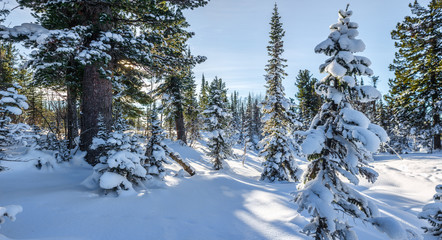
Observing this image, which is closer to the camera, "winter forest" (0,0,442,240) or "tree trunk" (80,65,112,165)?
"winter forest" (0,0,442,240)

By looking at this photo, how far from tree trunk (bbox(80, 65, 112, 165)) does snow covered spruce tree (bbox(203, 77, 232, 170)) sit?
8.65 m

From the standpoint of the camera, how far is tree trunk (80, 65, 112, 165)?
662 cm

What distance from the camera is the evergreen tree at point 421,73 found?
1312cm

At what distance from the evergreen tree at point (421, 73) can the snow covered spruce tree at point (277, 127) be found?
940 centimetres

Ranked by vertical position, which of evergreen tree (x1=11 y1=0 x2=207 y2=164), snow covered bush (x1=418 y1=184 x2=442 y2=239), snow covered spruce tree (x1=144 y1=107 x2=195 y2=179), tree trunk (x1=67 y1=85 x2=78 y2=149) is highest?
evergreen tree (x1=11 y1=0 x2=207 y2=164)

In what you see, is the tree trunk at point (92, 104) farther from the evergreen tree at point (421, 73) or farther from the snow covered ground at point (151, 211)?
the evergreen tree at point (421, 73)

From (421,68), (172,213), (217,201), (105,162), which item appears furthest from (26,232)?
(421,68)

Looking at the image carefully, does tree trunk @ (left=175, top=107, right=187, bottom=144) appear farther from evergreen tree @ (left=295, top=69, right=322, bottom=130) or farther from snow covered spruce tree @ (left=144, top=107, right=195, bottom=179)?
evergreen tree @ (left=295, top=69, right=322, bottom=130)

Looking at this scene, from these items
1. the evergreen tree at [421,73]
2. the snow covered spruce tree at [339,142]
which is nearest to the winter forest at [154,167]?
the snow covered spruce tree at [339,142]

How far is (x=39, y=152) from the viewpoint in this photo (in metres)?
6.72

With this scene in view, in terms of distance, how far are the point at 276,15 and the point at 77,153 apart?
14710 mm

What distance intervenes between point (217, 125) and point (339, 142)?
12.6 metres

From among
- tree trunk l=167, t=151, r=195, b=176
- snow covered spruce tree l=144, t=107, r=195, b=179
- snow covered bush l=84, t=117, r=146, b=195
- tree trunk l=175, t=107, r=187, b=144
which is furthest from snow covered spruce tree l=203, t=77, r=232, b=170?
snow covered bush l=84, t=117, r=146, b=195

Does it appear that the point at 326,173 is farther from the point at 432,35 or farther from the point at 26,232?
the point at 432,35
